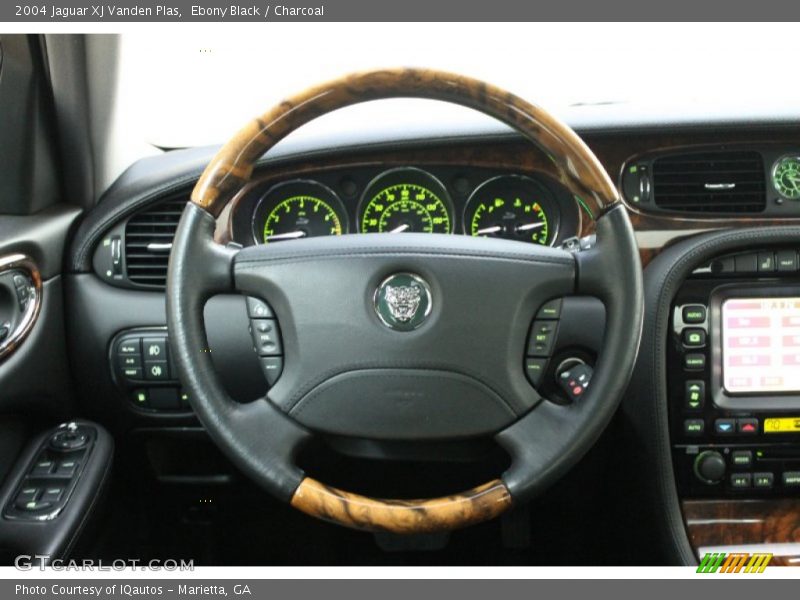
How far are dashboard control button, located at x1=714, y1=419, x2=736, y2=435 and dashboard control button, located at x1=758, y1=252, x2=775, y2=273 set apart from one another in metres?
0.29

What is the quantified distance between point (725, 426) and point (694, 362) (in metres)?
0.14

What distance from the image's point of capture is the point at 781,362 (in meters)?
1.62

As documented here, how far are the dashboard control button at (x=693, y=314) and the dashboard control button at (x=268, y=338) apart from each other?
787 millimetres

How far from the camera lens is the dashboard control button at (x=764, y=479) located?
1.64m

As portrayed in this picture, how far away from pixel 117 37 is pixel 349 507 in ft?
4.25

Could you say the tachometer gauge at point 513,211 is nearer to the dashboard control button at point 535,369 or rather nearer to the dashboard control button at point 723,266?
the dashboard control button at point 723,266

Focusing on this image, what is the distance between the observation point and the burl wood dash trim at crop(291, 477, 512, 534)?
1.16 meters

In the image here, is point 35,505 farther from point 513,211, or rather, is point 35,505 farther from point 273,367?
point 513,211

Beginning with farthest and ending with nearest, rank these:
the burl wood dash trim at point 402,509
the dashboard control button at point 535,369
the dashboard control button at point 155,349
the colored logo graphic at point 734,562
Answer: the dashboard control button at point 155,349 < the colored logo graphic at point 734,562 < the dashboard control button at point 535,369 < the burl wood dash trim at point 402,509

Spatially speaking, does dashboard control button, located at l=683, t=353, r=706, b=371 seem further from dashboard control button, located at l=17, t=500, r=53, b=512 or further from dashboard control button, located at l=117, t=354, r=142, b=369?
dashboard control button, located at l=17, t=500, r=53, b=512

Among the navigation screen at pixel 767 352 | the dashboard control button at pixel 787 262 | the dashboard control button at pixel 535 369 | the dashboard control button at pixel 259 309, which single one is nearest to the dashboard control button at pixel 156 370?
the dashboard control button at pixel 259 309

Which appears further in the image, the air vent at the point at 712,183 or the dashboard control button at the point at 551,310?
the air vent at the point at 712,183

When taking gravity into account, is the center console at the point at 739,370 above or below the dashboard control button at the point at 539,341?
below

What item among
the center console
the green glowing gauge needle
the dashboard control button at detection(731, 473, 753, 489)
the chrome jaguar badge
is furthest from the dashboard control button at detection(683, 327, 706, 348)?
the green glowing gauge needle
